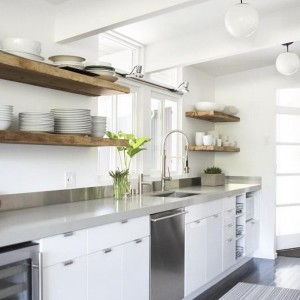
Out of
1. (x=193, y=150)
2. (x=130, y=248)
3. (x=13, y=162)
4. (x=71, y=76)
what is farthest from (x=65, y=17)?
(x=193, y=150)

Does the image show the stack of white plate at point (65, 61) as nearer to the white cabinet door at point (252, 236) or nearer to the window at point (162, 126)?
the window at point (162, 126)

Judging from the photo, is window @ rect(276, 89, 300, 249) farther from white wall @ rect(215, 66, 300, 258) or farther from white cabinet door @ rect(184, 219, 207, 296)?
white cabinet door @ rect(184, 219, 207, 296)

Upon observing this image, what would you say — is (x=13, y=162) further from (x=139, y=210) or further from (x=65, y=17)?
(x=65, y=17)

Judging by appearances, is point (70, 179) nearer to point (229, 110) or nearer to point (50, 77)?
point (50, 77)

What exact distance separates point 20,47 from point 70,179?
110 cm

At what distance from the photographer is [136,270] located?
8.45 feet

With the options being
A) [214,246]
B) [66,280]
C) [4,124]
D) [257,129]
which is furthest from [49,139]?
[257,129]

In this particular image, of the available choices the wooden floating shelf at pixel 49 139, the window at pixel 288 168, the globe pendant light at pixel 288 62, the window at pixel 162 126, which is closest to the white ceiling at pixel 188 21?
the globe pendant light at pixel 288 62

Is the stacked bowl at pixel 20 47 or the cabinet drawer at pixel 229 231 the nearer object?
the stacked bowl at pixel 20 47

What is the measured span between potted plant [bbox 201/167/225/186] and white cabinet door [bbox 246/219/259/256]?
24.1 inches

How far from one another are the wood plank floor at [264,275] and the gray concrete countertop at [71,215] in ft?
3.51

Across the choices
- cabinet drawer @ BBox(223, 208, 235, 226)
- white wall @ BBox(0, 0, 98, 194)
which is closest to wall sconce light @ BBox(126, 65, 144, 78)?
white wall @ BBox(0, 0, 98, 194)

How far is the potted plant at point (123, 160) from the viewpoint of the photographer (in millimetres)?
3199

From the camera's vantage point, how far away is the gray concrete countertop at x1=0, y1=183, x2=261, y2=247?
182cm
